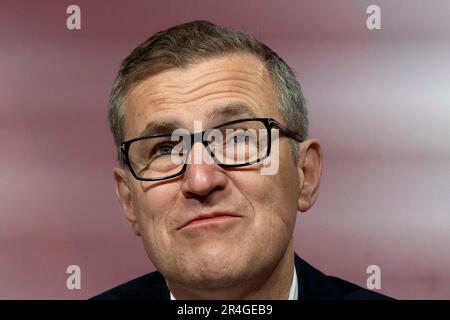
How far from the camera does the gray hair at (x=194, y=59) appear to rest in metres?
1.56

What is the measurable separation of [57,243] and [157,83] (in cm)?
72

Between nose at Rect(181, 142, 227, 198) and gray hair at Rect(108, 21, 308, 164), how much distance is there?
21 centimetres

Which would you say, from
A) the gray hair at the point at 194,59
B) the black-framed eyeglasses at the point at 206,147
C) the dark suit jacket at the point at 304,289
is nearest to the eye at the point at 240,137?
the black-framed eyeglasses at the point at 206,147

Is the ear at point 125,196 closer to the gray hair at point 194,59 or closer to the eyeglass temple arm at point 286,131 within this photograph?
the gray hair at point 194,59

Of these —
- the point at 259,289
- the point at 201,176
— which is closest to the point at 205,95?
the point at 201,176

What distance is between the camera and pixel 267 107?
1563 millimetres

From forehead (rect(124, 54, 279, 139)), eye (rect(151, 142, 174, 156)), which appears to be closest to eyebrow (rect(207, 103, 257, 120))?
forehead (rect(124, 54, 279, 139))

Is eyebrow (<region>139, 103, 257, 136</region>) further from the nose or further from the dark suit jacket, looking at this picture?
the dark suit jacket

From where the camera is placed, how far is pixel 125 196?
5.64 feet

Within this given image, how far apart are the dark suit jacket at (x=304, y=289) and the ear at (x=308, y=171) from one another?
178 mm

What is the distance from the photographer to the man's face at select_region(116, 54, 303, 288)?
4.72 feet
